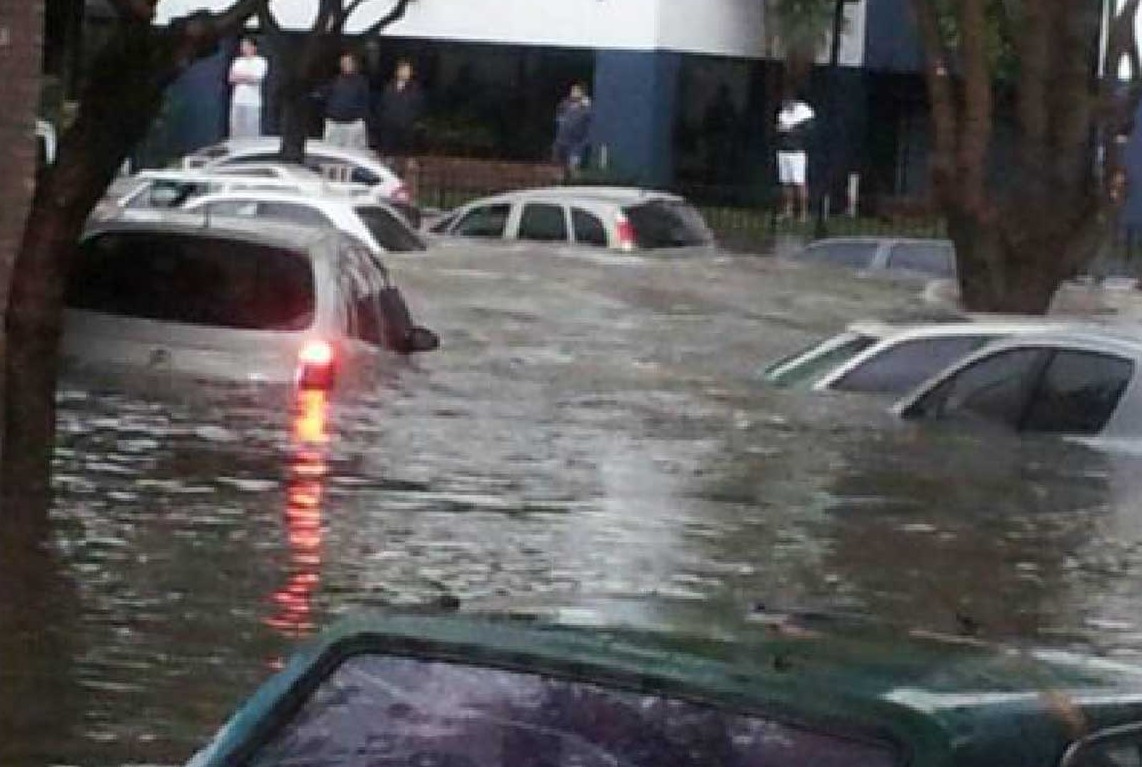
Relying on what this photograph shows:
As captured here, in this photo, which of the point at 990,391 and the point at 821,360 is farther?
the point at 821,360

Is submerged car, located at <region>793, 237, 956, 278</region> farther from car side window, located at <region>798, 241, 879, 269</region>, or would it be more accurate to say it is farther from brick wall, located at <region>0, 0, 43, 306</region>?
brick wall, located at <region>0, 0, 43, 306</region>

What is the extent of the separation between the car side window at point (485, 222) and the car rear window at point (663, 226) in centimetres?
143

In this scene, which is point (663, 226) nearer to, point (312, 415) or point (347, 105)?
point (347, 105)

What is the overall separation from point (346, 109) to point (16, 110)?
111ft

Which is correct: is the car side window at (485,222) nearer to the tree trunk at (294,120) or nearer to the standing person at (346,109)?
the tree trunk at (294,120)

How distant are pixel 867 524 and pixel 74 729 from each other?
6359mm

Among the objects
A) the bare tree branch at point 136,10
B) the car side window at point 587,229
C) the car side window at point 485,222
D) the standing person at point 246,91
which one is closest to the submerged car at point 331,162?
the car side window at point 485,222

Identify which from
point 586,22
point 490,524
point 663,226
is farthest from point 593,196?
point 490,524

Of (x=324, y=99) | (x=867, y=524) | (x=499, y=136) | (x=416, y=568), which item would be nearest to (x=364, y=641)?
(x=416, y=568)

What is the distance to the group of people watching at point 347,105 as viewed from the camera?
45.3 metres

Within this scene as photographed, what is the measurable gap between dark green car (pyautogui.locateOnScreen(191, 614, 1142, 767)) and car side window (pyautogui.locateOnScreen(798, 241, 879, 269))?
1151 inches

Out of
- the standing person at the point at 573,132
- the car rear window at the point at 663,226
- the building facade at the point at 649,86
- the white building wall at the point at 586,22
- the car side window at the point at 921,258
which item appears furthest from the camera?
the building facade at the point at 649,86

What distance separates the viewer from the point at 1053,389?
17734 mm

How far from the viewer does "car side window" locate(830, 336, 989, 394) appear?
18766mm
